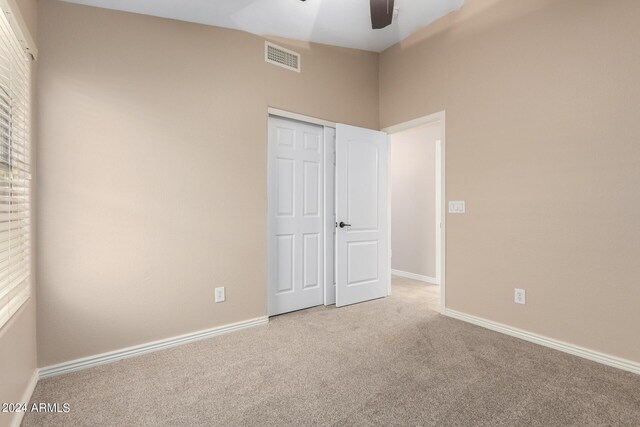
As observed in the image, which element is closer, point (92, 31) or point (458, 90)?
point (92, 31)

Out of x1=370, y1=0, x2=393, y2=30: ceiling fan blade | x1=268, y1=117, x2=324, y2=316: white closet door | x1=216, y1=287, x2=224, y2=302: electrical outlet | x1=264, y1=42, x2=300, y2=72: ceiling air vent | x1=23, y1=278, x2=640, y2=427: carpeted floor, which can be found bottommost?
x1=23, y1=278, x2=640, y2=427: carpeted floor

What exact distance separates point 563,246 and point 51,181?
3.61 meters

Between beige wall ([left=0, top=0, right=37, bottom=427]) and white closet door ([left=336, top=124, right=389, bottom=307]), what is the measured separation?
2.43 metres

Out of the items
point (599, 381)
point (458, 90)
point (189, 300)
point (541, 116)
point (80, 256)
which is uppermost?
point (458, 90)

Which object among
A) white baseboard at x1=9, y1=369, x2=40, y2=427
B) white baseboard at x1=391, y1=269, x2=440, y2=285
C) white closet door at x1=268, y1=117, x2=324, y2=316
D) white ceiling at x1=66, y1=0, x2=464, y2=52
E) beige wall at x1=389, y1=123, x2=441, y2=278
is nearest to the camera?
white baseboard at x1=9, y1=369, x2=40, y2=427

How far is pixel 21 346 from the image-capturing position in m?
1.70

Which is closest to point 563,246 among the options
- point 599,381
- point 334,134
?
point 599,381

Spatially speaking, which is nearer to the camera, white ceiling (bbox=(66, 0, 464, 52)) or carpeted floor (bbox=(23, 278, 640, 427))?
carpeted floor (bbox=(23, 278, 640, 427))

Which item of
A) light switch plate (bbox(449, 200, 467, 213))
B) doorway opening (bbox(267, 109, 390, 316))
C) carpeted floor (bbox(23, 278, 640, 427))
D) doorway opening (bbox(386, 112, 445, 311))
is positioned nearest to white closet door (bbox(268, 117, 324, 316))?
doorway opening (bbox(267, 109, 390, 316))

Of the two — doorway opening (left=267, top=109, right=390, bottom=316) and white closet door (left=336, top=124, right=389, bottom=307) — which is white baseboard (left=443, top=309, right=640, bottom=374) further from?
doorway opening (left=267, top=109, right=390, bottom=316)

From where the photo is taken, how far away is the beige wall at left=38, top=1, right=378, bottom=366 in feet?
6.84

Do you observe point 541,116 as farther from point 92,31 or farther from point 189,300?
point 92,31

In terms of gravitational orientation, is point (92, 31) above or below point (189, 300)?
above

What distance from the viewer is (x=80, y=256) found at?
215 centimetres
